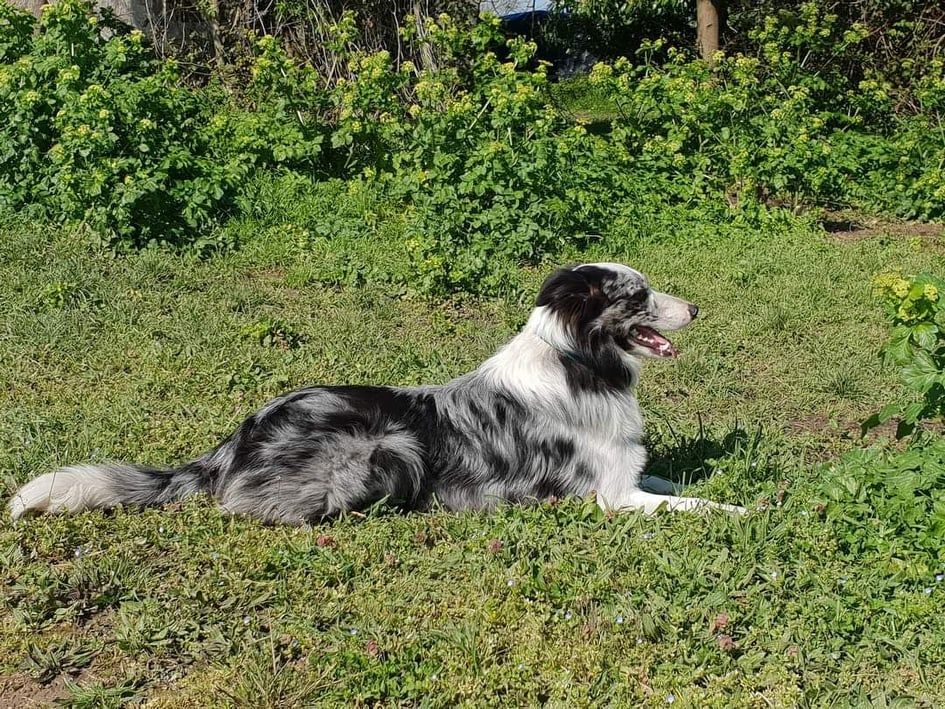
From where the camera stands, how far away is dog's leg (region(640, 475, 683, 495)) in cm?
473

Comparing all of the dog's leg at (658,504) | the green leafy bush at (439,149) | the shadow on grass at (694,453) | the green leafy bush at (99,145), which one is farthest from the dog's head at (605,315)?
the green leafy bush at (99,145)

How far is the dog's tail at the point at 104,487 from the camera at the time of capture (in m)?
4.22

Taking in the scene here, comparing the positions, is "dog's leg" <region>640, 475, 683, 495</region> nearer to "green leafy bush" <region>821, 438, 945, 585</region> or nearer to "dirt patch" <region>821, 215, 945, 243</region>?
A: "green leafy bush" <region>821, 438, 945, 585</region>

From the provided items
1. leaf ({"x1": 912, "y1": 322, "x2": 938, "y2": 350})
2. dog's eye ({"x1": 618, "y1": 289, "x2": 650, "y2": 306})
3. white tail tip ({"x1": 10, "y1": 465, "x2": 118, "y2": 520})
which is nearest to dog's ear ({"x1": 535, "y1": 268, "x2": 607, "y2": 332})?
dog's eye ({"x1": 618, "y1": 289, "x2": 650, "y2": 306})

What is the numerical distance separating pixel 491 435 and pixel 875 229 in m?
6.84

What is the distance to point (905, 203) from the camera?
10242mm

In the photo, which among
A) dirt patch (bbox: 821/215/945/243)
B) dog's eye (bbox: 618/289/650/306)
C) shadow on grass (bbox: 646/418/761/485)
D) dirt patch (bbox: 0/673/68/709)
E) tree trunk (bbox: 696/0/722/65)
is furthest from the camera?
tree trunk (bbox: 696/0/722/65)

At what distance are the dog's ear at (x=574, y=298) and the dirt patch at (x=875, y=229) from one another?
5.91 meters

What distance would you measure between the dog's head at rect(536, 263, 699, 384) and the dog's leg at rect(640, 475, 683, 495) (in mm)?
613

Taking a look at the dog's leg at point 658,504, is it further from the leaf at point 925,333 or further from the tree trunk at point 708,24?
the tree trunk at point 708,24

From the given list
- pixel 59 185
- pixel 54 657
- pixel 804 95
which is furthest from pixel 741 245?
pixel 54 657

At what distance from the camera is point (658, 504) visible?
4445mm

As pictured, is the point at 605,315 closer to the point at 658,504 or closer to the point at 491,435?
the point at 491,435

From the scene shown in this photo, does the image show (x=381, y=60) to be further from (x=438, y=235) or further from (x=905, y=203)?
(x=905, y=203)
